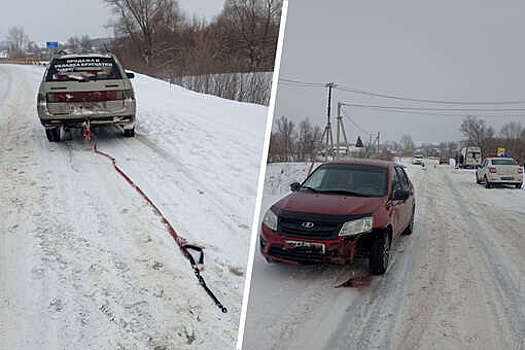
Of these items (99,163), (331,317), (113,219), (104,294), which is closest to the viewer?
(331,317)

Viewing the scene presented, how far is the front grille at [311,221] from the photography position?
41.8 inches

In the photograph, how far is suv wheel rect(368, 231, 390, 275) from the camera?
1.05m

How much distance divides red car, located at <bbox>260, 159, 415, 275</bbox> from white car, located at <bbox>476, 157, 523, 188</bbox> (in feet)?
0.80

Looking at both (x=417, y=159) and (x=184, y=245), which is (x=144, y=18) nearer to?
(x=184, y=245)

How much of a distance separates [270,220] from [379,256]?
11.3 inches

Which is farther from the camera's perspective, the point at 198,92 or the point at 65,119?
the point at 65,119

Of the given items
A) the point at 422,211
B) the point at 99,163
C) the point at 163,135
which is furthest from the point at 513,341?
the point at 163,135

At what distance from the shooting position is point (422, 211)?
128 centimetres

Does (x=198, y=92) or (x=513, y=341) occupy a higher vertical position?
(x=198, y=92)

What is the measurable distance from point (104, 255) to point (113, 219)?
0.42m

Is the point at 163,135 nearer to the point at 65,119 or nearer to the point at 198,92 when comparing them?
the point at 65,119

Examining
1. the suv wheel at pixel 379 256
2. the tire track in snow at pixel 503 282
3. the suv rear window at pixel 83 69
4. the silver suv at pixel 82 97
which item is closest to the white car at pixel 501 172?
the tire track in snow at pixel 503 282

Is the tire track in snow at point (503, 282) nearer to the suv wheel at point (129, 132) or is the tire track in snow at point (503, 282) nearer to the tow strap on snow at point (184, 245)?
the tow strap on snow at point (184, 245)

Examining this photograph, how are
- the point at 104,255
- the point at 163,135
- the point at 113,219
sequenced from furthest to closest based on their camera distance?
the point at 163,135
the point at 113,219
the point at 104,255
